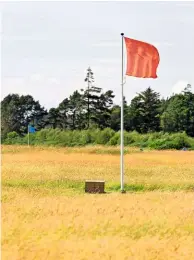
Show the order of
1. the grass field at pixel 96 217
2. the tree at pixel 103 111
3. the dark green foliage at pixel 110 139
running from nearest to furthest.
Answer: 1. the grass field at pixel 96 217
2. the dark green foliage at pixel 110 139
3. the tree at pixel 103 111

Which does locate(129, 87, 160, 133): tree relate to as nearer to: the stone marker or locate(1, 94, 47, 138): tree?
locate(1, 94, 47, 138): tree

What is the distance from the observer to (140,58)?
2303 centimetres

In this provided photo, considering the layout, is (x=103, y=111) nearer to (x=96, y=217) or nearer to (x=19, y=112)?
(x=19, y=112)

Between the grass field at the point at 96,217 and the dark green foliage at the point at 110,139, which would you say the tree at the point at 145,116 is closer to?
the dark green foliage at the point at 110,139

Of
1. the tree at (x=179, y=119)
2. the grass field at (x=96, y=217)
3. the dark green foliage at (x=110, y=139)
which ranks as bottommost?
the grass field at (x=96, y=217)

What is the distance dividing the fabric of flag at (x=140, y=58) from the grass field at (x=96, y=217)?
4484mm

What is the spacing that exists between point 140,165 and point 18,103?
58.3 meters

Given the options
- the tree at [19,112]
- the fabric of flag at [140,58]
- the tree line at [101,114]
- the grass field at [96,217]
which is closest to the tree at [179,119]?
the tree line at [101,114]

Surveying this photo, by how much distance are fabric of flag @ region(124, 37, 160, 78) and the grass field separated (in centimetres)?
448

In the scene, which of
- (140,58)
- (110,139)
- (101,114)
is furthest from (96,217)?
(101,114)

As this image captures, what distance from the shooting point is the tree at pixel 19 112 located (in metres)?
85.7

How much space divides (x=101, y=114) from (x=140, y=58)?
5398 cm

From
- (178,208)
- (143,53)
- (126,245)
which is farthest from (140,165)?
(126,245)

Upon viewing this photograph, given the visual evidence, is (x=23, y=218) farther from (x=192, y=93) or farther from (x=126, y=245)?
(x=192, y=93)
